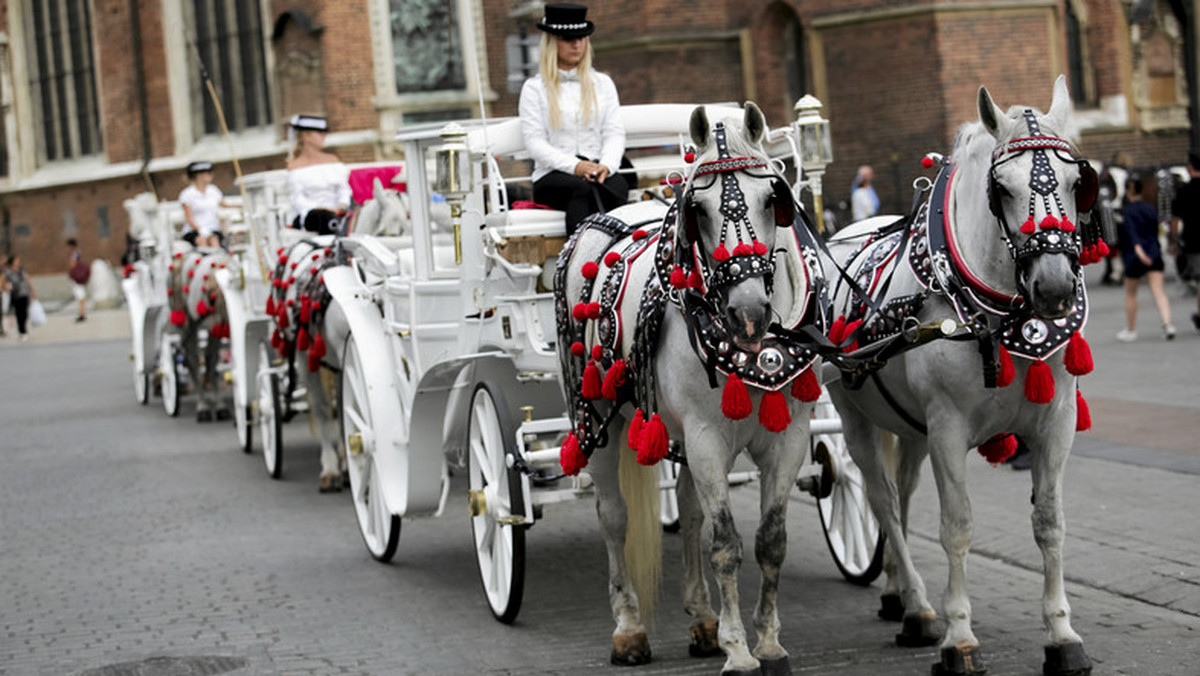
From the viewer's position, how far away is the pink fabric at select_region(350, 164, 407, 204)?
11.2m

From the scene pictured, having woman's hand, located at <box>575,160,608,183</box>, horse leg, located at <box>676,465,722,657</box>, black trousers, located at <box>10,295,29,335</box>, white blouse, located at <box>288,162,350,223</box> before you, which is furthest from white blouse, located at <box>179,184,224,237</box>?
black trousers, located at <box>10,295,29,335</box>

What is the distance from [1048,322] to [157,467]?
9.44 metres

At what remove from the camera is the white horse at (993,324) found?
555cm

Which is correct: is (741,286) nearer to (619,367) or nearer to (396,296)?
(619,367)

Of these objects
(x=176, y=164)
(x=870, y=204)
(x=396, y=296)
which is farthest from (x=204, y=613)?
(x=176, y=164)

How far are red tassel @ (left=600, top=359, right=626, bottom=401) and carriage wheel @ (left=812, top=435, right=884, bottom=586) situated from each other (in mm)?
1684

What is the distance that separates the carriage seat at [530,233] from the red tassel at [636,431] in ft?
5.08

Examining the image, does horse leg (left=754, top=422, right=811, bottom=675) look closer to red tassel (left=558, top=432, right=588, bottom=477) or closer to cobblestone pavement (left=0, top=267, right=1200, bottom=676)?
cobblestone pavement (left=0, top=267, right=1200, bottom=676)

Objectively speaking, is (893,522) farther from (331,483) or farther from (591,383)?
(331,483)

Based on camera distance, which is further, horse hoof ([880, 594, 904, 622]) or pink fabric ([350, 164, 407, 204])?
pink fabric ([350, 164, 407, 204])

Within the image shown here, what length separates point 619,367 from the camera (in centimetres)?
629

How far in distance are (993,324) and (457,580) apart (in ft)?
12.3

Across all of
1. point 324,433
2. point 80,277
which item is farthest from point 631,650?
point 80,277

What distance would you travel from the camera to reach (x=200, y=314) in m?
15.2
